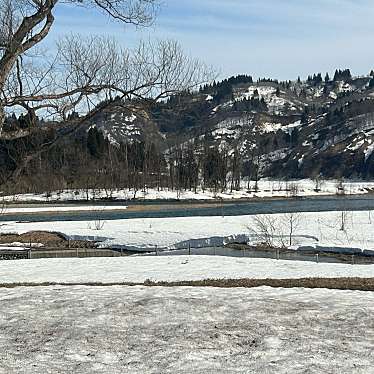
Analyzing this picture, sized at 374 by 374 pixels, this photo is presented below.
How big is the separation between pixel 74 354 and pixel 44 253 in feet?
102

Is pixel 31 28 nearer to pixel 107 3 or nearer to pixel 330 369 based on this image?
pixel 107 3

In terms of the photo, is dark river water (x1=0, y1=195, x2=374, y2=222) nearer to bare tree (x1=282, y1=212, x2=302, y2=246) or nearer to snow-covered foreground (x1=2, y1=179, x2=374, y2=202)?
bare tree (x1=282, y1=212, x2=302, y2=246)

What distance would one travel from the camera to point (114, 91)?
962 centimetres

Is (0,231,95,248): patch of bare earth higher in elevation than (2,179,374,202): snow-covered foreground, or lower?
lower

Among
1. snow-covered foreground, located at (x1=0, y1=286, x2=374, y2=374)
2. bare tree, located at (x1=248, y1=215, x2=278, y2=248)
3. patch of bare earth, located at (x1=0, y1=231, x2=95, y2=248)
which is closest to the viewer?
snow-covered foreground, located at (x1=0, y1=286, x2=374, y2=374)

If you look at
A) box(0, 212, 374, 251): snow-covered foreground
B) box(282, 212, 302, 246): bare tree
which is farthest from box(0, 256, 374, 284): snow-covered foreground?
box(282, 212, 302, 246): bare tree

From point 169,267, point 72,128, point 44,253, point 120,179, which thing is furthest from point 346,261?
point 120,179

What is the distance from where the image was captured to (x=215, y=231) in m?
45.6

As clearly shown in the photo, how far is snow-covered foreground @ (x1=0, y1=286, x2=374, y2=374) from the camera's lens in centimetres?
698

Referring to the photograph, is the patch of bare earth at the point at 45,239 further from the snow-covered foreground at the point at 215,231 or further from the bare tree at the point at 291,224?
the bare tree at the point at 291,224

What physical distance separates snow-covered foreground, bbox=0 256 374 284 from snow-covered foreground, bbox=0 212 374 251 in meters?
11.3

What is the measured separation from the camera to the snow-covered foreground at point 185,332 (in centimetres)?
698

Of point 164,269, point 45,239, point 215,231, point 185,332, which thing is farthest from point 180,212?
point 185,332

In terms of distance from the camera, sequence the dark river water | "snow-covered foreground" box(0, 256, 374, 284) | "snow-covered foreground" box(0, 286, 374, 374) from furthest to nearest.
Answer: the dark river water < "snow-covered foreground" box(0, 256, 374, 284) < "snow-covered foreground" box(0, 286, 374, 374)
